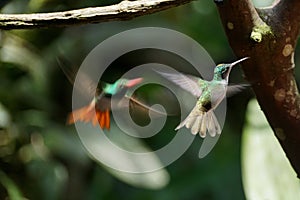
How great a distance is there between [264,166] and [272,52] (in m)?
0.54

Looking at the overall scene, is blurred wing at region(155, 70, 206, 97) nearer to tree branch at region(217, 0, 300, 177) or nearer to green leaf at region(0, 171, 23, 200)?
tree branch at region(217, 0, 300, 177)

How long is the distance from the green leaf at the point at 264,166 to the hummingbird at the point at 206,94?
1.33 ft

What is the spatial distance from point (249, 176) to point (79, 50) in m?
0.46

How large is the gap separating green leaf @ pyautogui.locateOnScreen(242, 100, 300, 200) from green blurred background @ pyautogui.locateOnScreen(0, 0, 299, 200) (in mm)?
142

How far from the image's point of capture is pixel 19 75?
144cm

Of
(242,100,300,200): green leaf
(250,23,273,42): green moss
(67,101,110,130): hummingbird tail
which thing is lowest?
(242,100,300,200): green leaf

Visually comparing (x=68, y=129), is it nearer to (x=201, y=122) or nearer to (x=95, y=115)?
(x=95, y=115)

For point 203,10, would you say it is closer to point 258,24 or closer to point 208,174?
point 208,174

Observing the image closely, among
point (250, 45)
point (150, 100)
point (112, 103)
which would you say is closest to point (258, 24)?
point (250, 45)

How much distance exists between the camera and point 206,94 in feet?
2.32

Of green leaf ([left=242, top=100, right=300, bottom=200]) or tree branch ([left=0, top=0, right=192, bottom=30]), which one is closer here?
tree branch ([left=0, top=0, right=192, bottom=30])

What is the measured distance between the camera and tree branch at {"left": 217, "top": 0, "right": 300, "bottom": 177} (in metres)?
0.63

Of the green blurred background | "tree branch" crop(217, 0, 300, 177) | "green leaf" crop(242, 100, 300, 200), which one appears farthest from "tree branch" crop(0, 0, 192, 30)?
the green blurred background

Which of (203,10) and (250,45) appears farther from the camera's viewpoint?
(203,10)
